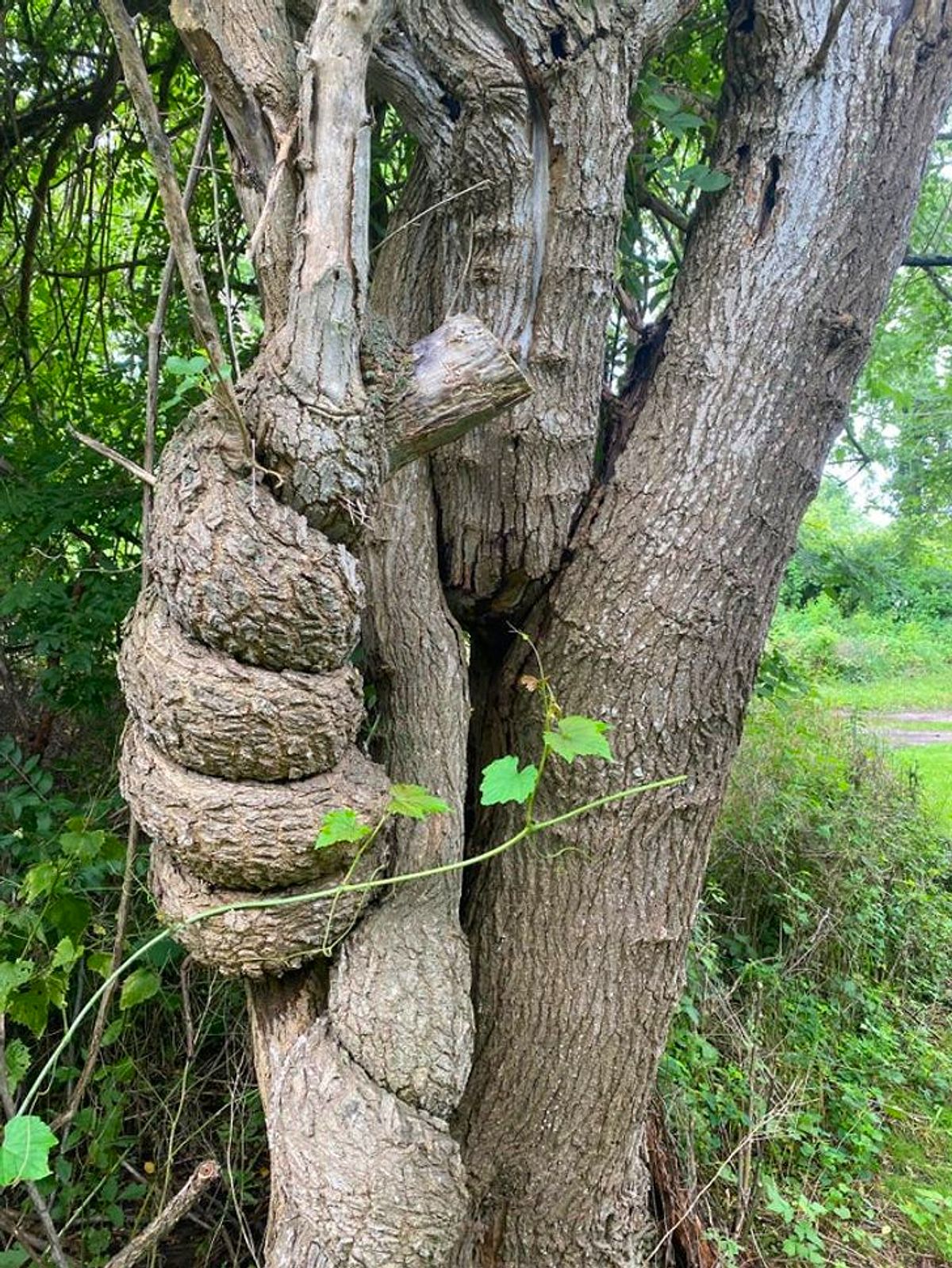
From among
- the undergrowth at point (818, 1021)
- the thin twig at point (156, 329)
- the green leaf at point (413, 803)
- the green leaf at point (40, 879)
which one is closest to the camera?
the green leaf at point (413, 803)

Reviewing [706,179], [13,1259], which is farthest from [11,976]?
[706,179]

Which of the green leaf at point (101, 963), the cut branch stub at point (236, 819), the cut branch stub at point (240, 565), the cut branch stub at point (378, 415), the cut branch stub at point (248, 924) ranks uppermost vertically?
the cut branch stub at point (378, 415)

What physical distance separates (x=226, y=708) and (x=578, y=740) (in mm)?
545

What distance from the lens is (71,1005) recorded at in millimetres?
2227

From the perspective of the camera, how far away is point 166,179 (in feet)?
3.45

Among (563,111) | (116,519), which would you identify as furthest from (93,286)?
(563,111)

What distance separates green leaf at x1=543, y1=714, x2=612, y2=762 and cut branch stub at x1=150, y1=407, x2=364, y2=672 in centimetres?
38

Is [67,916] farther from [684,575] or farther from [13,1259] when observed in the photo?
[684,575]

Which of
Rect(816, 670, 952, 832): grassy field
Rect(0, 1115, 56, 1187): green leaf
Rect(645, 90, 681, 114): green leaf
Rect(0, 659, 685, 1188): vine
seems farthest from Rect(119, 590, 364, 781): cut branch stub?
Rect(816, 670, 952, 832): grassy field

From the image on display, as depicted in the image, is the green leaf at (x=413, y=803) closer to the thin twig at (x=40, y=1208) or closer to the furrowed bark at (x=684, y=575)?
the furrowed bark at (x=684, y=575)

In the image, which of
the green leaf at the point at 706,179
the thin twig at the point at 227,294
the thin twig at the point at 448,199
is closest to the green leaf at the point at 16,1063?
the thin twig at the point at 227,294

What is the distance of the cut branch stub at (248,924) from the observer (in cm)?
139

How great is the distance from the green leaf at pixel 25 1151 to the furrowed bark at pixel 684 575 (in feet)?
2.98

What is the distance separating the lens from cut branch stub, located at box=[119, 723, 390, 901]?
4.36 feet
